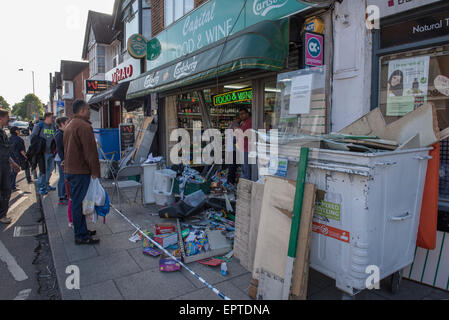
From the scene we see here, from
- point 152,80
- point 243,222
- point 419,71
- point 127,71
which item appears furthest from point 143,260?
point 127,71

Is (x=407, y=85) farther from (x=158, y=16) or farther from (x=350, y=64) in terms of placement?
(x=158, y=16)

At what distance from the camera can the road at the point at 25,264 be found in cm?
323

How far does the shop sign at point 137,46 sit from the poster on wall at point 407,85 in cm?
915

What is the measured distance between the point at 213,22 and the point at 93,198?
16.5ft

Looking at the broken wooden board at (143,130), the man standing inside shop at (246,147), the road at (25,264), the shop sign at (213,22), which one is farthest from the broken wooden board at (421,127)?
the broken wooden board at (143,130)

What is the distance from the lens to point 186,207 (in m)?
5.00

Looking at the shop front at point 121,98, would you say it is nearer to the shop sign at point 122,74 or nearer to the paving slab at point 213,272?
the shop sign at point 122,74

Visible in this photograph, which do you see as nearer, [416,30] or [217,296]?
[217,296]

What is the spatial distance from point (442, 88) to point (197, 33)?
5971 millimetres

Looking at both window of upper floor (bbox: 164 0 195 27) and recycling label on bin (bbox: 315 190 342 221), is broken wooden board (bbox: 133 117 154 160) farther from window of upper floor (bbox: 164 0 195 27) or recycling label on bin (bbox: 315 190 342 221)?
recycling label on bin (bbox: 315 190 342 221)

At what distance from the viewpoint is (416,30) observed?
142 inches

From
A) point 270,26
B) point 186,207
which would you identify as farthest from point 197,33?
point 186,207

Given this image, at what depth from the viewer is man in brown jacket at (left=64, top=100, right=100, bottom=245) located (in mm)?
4090
